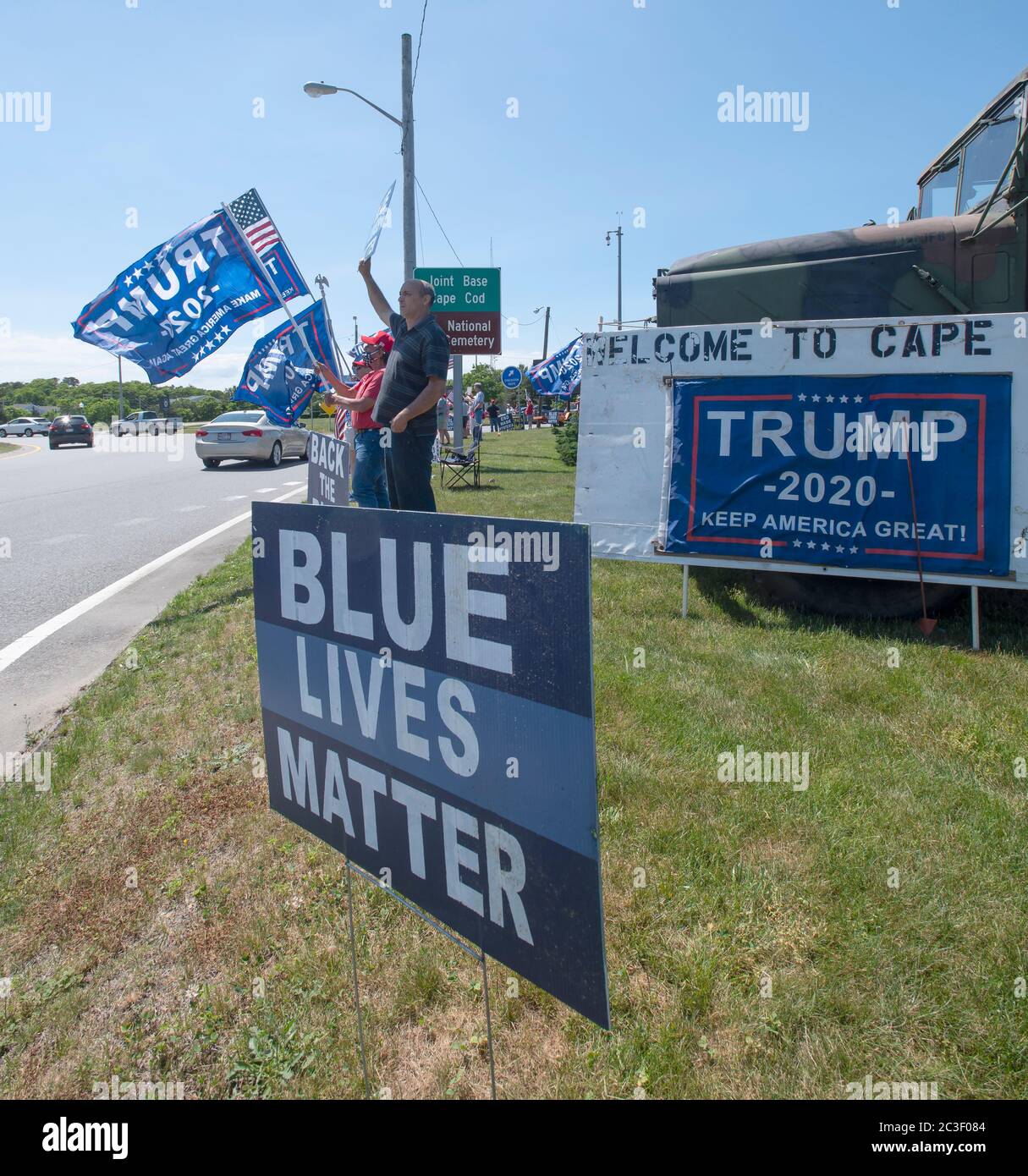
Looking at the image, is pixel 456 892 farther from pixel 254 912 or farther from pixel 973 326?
pixel 973 326

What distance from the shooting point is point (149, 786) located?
3.65m

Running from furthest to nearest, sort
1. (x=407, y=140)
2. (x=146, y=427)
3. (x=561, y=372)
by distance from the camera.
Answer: (x=146, y=427) → (x=561, y=372) → (x=407, y=140)

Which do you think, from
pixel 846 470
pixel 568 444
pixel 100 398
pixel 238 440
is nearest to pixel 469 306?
pixel 568 444

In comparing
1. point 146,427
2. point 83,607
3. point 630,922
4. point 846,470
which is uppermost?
point 146,427

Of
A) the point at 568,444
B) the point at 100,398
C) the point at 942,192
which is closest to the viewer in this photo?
the point at 942,192

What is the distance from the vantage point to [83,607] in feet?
22.7

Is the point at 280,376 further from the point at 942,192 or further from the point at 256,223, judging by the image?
the point at 942,192

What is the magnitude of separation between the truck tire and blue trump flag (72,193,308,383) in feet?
15.8

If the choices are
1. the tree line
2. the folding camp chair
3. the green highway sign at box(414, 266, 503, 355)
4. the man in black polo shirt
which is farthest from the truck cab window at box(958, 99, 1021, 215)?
the tree line

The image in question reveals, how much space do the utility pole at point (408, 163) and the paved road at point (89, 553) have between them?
16.2ft

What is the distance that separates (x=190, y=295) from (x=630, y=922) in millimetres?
6474
